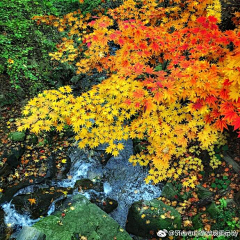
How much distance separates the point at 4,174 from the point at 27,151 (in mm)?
1243

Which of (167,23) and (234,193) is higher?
(167,23)

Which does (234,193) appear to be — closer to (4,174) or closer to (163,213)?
(163,213)

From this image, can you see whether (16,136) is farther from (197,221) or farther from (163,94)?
(197,221)

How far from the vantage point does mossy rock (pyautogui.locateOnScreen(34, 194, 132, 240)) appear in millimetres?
4290

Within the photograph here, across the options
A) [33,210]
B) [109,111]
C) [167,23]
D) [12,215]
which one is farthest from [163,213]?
[167,23]

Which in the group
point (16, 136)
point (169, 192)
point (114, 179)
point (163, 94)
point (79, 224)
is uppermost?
point (163, 94)

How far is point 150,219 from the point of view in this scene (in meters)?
5.47

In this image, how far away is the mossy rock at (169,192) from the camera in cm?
652

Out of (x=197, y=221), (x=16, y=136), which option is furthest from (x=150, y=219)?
(x=16, y=136)

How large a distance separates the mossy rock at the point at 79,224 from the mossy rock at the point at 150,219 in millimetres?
741

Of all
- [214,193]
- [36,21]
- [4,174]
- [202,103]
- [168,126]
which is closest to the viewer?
[202,103]

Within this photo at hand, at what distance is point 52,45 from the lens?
392 inches

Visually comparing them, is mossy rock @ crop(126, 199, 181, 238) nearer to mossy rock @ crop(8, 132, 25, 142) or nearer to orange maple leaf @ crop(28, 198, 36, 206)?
orange maple leaf @ crop(28, 198, 36, 206)

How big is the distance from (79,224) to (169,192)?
3388 millimetres
